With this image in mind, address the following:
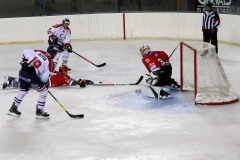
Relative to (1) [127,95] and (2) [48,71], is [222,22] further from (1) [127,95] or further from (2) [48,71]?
(2) [48,71]

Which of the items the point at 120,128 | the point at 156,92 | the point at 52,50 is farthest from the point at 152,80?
the point at 52,50

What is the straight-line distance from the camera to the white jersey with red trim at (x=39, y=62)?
628 cm

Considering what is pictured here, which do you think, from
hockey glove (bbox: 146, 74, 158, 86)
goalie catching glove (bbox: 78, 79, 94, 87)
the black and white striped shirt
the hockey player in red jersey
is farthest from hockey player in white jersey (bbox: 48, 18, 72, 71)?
the black and white striped shirt

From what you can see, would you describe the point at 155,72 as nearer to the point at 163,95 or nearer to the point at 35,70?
the point at 163,95

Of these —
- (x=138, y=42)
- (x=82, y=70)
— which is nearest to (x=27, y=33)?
(x=138, y=42)

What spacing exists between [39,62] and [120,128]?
116 cm

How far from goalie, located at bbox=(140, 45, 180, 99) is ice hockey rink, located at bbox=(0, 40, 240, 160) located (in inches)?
4.4

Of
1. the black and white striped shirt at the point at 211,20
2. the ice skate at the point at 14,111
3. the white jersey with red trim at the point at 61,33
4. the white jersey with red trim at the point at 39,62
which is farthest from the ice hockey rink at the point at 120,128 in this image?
the black and white striped shirt at the point at 211,20

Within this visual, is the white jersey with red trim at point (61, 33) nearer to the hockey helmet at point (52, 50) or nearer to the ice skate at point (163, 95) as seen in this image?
the hockey helmet at point (52, 50)

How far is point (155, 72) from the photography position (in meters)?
7.62

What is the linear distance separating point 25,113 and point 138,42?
625 centimetres

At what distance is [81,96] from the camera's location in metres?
7.80

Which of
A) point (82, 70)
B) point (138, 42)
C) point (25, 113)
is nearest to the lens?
point (25, 113)

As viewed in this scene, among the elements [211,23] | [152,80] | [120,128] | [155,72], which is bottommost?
[120,128]
